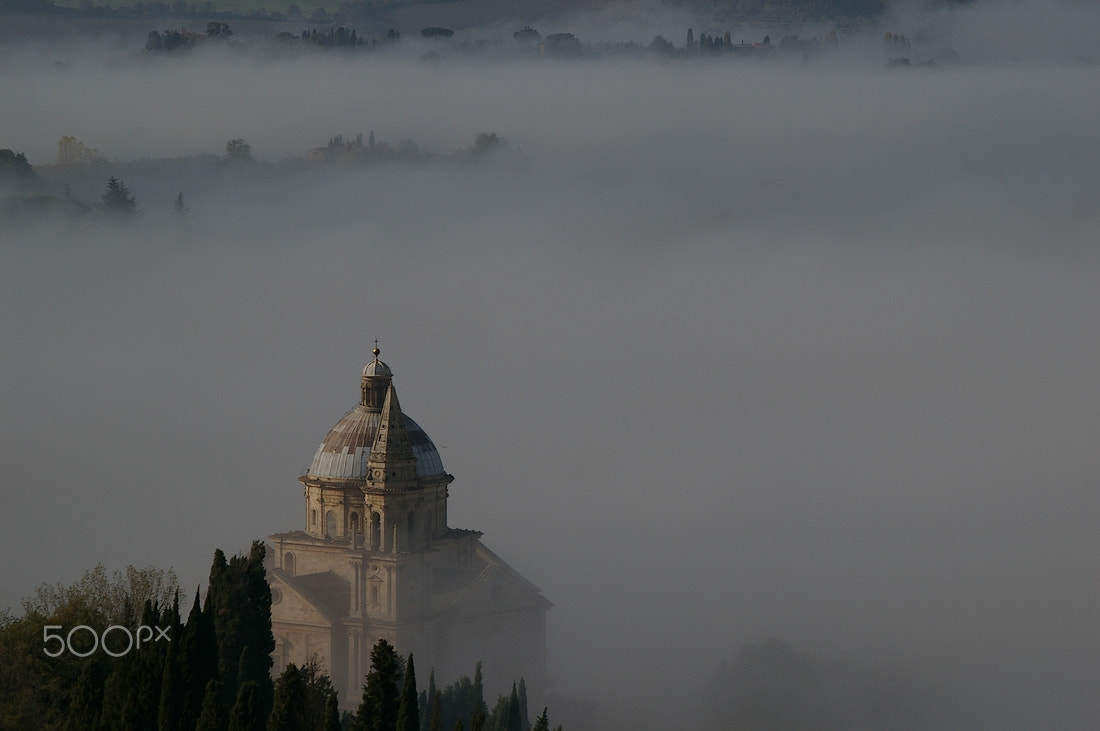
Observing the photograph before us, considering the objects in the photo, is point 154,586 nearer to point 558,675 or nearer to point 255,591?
point 255,591

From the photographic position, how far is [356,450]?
115 m

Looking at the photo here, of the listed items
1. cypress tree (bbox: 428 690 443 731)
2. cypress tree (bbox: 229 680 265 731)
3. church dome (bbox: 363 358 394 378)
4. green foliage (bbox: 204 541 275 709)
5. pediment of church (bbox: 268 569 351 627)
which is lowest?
cypress tree (bbox: 229 680 265 731)

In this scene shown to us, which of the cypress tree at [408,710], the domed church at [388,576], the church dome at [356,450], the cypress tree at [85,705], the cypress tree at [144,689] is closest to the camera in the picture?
the cypress tree at [408,710]

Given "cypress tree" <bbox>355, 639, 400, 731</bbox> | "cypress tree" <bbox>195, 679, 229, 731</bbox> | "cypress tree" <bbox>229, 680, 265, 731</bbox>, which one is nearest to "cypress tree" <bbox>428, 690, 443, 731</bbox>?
"cypress tree" <bbox>355, 639, 400, 731</bbox>

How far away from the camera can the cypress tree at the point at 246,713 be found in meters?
68.9

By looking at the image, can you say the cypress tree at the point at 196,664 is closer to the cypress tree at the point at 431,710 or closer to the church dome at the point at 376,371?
the cypress tree at the point at 431,710

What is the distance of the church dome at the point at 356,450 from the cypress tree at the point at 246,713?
146 ft

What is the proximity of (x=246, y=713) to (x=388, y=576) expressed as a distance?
44.1 m

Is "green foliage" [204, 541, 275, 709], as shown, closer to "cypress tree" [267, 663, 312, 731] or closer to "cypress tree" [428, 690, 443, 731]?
"cypress tree" [428, 690, 443, 731]

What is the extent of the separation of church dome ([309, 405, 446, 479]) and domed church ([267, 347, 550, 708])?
2.4 inches

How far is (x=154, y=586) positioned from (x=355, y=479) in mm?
22039

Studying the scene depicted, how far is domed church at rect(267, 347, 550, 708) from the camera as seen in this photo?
11219 cm

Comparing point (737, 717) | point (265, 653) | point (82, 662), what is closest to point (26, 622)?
point (82, 662)

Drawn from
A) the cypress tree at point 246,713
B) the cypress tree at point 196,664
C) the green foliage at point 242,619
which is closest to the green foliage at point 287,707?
the cypress tree at point 246,713
